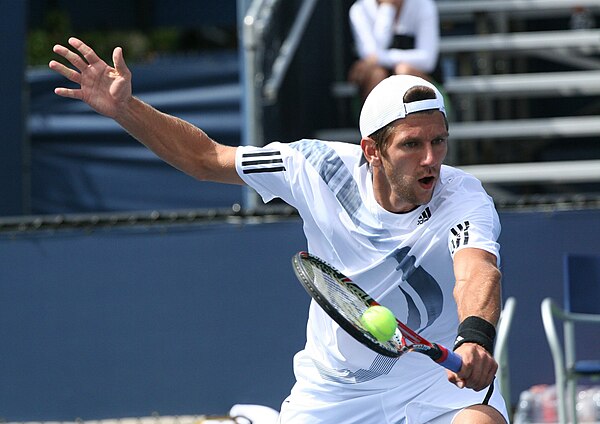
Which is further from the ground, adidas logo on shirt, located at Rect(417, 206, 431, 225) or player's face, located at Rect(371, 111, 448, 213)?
player's face, located at Rect(371, 111, 448, 213)

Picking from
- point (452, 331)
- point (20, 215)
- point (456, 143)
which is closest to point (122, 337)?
point (20, 215)

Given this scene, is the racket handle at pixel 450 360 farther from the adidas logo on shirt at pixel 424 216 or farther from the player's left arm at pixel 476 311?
the adidas logo on shirt at pixel 424 216

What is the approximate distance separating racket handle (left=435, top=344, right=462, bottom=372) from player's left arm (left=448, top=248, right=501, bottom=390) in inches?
0.6

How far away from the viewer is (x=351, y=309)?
12.5 feet

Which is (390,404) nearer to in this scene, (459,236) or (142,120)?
(459,236)

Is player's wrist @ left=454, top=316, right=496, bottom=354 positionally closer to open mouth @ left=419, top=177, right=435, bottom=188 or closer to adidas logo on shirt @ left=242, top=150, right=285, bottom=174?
open mouth @ left=419, top=177, right=435, bottom=188

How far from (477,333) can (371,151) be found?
1040 mm

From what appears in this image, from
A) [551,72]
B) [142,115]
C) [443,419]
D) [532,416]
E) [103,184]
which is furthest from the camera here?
[551,72]

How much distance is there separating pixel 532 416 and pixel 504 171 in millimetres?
2436

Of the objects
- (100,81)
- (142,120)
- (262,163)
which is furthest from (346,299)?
(100,81)

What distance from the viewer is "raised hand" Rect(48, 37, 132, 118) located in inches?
Answer: 180

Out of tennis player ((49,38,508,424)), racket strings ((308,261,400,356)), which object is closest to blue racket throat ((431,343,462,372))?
racket strings ((308,261,400,356))

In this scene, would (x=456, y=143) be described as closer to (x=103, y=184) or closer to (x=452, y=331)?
(x=103, y=184)

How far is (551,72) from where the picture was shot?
35.8ft
